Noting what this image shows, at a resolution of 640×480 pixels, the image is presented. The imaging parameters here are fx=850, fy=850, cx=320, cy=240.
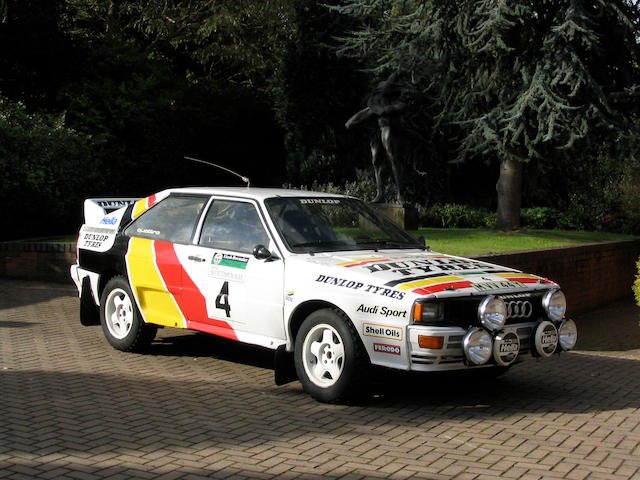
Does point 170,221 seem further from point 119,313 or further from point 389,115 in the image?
point 389,115

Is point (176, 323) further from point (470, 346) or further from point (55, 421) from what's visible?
point (470, 346)

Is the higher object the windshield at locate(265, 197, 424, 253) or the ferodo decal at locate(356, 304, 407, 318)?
the windshield at locate(265, 197, 424, 253)

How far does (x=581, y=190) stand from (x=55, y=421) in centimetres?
2054

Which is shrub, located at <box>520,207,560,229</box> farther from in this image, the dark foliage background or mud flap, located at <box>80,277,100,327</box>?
mud flap, located at <box>80,277,100,327</box>

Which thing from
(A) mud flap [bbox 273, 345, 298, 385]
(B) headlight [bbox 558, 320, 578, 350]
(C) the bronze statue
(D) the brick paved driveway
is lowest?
(D) the brick paved driveway

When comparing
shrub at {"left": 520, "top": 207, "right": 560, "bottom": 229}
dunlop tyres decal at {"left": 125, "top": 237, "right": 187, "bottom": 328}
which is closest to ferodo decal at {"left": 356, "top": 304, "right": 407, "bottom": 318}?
dunlop tyres decal at {"left": 125, "top": 237, "right": 187, "bottom": 328}

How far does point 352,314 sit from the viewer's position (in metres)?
6.57

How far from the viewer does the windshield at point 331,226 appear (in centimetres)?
754

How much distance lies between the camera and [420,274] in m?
6.80

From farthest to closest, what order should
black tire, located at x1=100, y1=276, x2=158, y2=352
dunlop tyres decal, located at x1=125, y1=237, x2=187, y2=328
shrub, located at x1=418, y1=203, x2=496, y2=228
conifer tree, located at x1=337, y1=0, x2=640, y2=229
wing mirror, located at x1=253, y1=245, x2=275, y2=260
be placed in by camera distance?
shrub, located at x1=418, y1=203, x2=496, y2=228 < conifer tree, located at x1=337, y1=0, x2=640, y2=229 < black tire, located at x1=100, y1=276, x2=158, y2=352 < dunlop tyres decal, located at x1=125, y1=237, x2=187, y2=328 < wing mirror, located at x1=253, y1=245, x2=275, y2=260

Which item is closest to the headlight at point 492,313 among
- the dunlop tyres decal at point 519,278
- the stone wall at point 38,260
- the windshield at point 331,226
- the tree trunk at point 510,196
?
the dunlop tyres decal at point 519,278

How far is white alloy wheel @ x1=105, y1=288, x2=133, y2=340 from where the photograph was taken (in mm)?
8648

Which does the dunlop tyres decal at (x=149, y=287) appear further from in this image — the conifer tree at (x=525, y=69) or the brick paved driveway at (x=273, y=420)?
the conifer tree at (x=525, y=69)

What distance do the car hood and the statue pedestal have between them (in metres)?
9.57
